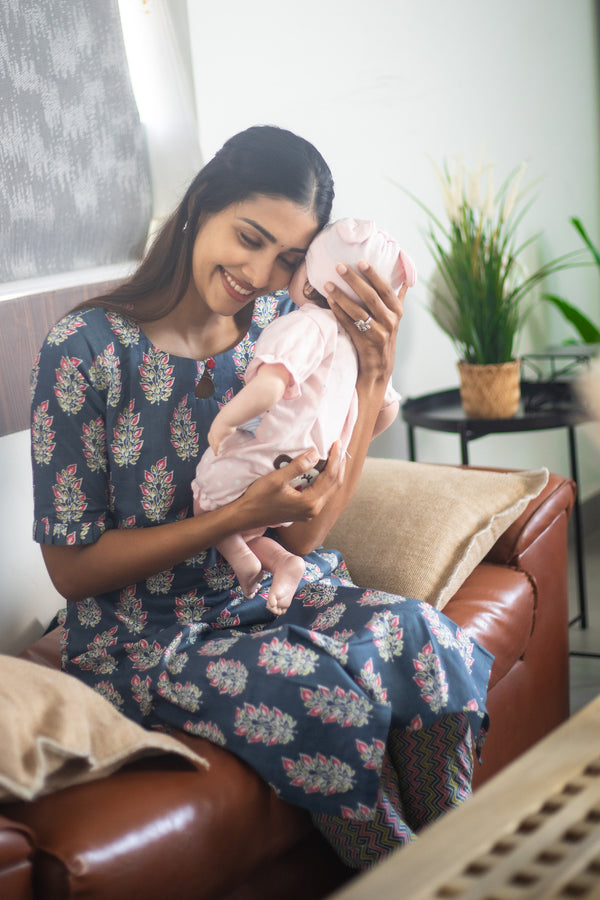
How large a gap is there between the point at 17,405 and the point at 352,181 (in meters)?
1.23

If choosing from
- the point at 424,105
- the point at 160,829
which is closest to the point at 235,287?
the point at 160,829

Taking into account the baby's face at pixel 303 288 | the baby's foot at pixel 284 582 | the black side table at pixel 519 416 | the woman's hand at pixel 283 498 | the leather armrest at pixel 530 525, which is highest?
the baby's face at pixel 303 288

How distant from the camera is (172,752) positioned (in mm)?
1267

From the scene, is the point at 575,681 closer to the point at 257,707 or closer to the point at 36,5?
the point at 257,707

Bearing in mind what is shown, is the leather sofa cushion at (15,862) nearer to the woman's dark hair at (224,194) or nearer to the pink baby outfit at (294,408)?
the pink baby outfit at (294,408)

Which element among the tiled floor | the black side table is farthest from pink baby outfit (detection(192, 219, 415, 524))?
the tiled floor

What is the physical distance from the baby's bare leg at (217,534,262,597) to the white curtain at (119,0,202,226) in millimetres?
887

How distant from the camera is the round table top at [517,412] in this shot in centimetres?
247

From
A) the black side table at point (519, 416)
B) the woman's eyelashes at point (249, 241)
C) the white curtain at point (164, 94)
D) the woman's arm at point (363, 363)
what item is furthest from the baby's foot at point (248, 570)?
the black side table at point (519, 416)

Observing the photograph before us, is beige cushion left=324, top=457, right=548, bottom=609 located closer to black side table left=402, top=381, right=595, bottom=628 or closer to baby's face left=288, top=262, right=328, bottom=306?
black side table left=402, top=381, right=595, bottom=628

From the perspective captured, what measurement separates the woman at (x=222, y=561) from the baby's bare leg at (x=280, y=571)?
4 cm

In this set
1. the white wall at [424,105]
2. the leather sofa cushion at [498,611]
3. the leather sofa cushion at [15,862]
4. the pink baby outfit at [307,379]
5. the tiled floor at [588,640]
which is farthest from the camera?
the tiled floor at [588,640]

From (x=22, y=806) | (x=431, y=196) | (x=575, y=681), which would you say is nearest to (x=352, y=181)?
(x=431, y=196)

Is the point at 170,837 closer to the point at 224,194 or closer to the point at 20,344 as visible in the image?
the point at 224,194
